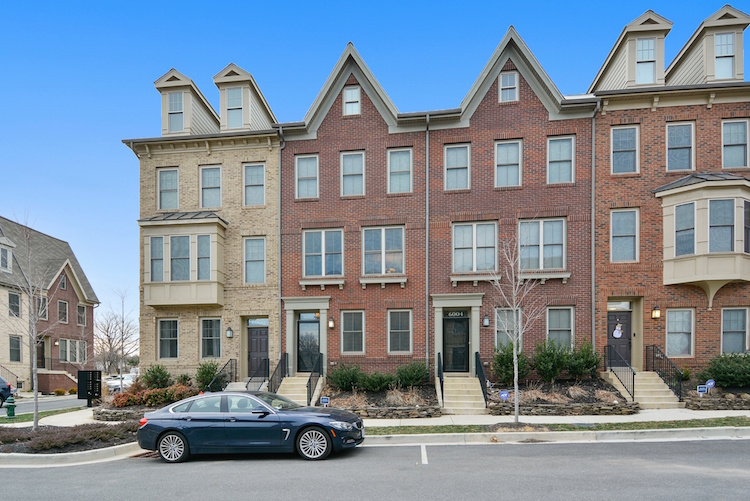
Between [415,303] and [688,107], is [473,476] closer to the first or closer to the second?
[415,303]

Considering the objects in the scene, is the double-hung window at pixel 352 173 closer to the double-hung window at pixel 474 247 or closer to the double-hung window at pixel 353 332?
the double-hung window at pixel 474 247

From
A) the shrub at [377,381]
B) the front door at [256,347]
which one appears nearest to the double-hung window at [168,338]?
the front door at [256,347]

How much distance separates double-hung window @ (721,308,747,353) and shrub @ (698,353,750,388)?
36.7 inches

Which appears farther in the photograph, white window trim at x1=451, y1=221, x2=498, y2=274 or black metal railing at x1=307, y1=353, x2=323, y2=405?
white window trim at x1=451, y1=221, x2=498, y2=274

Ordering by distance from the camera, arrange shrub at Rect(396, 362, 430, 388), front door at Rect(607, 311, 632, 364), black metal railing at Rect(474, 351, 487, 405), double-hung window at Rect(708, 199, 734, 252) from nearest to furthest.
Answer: double-hung window at Rect(708, 199, 734, 252), black metal railing at Rect(474, 351, 487, 405), shrub at Rect(396, 362, 430, 388), front door at Rect(607, 311, 632, 364)

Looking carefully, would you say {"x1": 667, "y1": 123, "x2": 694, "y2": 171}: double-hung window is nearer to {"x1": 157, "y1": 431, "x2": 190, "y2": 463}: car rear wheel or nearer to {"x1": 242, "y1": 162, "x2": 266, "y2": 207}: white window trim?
{"x1": 242, "y1": 162, "x2": 266, "y2": 207}: white window trim

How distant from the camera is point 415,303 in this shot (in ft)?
62.7

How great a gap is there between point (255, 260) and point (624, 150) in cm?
1439

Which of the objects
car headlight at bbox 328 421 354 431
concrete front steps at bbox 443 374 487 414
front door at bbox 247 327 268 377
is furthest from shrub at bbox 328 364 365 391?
car headlight at bbox 328 421 354 431

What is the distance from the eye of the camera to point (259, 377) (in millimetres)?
19828

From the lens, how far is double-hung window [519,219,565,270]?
60.7 feet

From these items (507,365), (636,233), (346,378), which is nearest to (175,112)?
(346,378)

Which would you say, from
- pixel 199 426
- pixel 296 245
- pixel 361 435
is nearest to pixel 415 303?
pixel 296 245

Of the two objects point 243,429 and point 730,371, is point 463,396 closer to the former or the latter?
point 730,371
